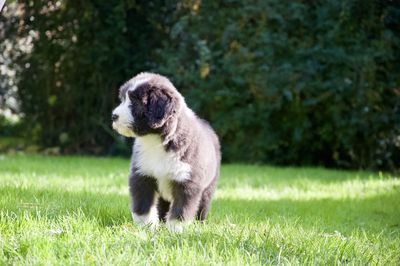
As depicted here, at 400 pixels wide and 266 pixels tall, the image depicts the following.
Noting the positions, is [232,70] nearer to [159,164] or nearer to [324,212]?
[324,212]

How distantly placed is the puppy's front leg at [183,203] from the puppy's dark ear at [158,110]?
45 centimetres

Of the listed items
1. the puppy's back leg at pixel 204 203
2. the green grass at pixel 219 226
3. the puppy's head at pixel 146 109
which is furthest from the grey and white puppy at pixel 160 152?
the puppy's back leg at pixel 204 203

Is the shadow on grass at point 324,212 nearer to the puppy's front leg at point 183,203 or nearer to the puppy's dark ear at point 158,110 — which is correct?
the puppy's front leg at point 183,203

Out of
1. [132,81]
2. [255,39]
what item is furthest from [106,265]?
[255,39]

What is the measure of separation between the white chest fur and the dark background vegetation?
5.93 m

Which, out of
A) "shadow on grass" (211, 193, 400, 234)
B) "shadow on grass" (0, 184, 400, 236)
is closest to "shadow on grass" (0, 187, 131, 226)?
"shadow on grass" (0, 184, 400, 236)

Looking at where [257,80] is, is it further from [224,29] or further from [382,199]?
[382,199]

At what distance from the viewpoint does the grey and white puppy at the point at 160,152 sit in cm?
462


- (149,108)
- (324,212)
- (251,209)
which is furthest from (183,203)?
(324,212)

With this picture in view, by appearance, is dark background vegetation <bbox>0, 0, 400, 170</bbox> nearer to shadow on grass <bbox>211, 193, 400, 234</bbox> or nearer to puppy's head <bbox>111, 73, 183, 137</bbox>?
shadow on grass <bbox>211, 193, 400, 234</bbox>

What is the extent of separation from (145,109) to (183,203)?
0.73 metres

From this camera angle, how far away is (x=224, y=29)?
11.4 m

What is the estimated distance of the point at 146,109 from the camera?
4668 mm

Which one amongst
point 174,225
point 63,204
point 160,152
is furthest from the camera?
point 63,204
